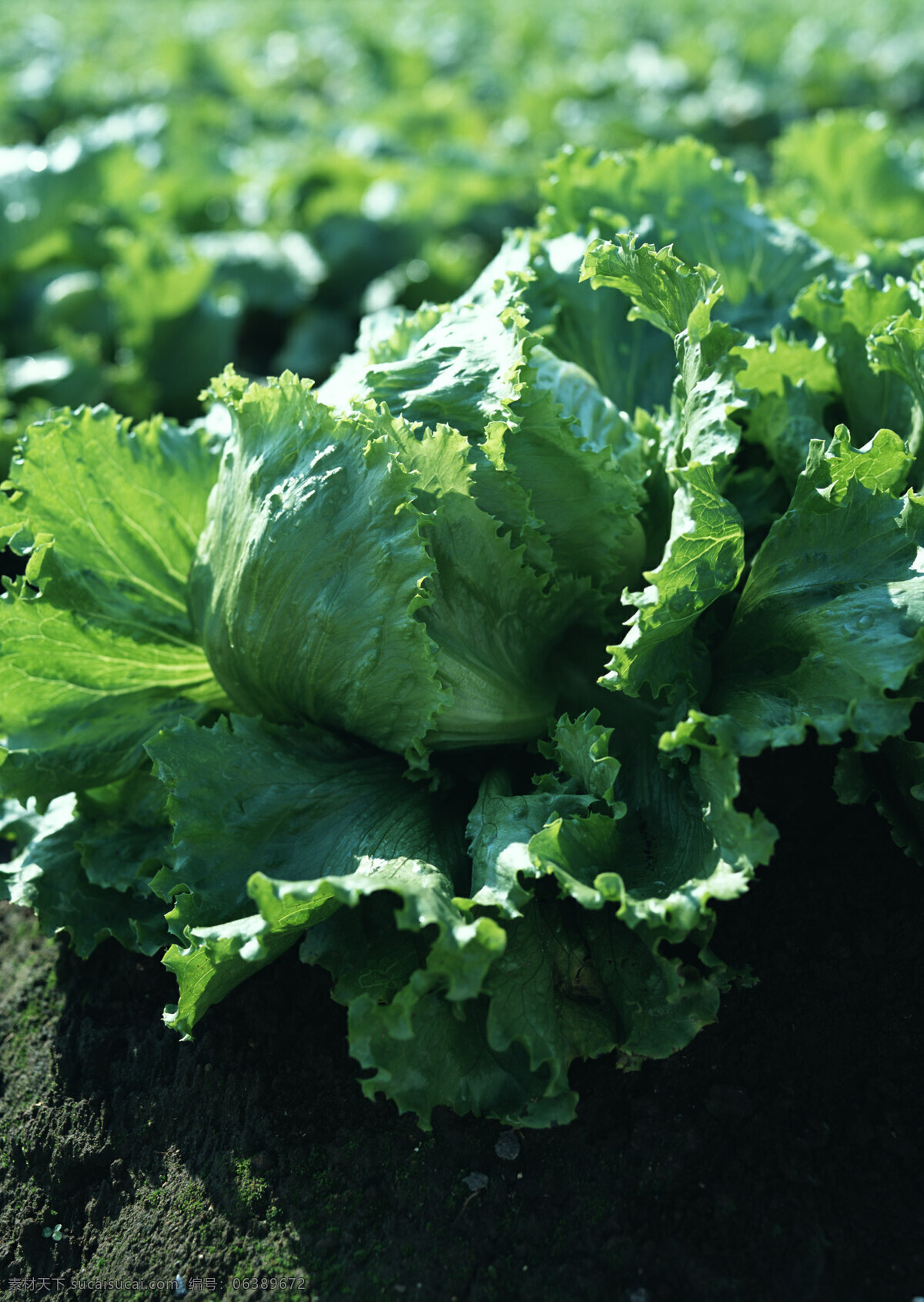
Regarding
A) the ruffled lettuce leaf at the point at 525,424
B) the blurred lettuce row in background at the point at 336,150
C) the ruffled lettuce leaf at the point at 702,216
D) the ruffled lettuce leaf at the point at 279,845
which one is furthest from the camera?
the blurred lettuce row in background at the point at 336,150

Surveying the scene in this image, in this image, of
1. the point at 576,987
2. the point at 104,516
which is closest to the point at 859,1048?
the point at 576,987

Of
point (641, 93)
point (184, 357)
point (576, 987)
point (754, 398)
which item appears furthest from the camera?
point (641, 93)

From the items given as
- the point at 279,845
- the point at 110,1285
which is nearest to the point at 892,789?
the point at 279,845

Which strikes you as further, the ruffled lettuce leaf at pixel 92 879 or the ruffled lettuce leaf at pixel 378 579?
the ruffled lettuce leaf at pixel 92 879

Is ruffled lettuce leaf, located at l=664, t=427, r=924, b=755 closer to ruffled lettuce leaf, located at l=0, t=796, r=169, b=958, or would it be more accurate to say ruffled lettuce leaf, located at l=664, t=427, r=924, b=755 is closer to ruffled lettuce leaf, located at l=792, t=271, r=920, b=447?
ruffled lettuce leaf, located at l=792, t=271, r=920, b=447

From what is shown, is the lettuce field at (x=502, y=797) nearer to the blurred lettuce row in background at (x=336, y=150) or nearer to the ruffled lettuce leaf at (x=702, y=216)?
the ruffled lettuce leaf at (x=702, y=216)

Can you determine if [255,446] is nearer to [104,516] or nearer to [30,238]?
[104,516]

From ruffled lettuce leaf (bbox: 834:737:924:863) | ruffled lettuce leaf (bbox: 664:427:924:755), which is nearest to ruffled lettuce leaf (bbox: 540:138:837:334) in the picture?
ruffled lettuce leaf (bbox: 664:427:924:755)

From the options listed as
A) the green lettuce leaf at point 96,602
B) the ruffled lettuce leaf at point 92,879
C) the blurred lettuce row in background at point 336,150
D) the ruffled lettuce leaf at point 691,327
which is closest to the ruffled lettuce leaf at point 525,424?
the ruffled lettuce leaf at point 691,327
